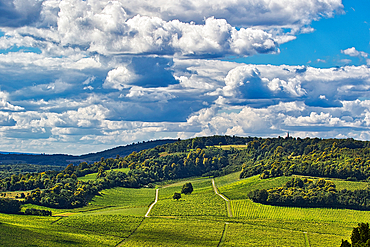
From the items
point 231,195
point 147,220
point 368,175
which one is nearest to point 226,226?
point 147,220

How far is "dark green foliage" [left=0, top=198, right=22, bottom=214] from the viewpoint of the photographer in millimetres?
133875

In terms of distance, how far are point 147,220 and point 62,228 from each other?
90.3 ft

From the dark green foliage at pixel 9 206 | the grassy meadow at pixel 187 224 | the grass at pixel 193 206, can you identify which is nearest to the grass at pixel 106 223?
the grassy meadow at pixel 187 224

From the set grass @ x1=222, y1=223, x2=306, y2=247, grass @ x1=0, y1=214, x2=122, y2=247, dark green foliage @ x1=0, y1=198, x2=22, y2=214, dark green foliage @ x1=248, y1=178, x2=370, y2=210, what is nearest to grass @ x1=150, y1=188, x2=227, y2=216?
dark green foliage @ x1=248, y1=178, x2=370, y2=210

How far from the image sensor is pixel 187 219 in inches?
5236

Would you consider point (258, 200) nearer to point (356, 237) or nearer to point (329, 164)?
point (329, 164)

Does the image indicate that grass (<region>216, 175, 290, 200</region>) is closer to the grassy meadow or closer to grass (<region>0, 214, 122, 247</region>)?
the grassy meadow

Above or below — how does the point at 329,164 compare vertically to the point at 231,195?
above

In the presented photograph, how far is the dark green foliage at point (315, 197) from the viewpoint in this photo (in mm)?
147750

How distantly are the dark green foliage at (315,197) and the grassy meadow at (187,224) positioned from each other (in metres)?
3.46

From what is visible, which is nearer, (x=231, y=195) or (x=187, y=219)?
(x=187, y=219)

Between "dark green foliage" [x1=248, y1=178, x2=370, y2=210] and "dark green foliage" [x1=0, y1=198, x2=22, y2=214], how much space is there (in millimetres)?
88812

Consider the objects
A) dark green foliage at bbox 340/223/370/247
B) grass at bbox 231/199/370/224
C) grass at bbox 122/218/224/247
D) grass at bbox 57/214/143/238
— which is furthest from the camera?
grass at bbox 231/199/370/224

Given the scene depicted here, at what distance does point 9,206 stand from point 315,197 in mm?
111873
